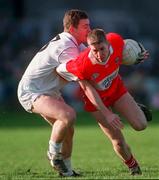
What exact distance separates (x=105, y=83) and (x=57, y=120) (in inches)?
27.5

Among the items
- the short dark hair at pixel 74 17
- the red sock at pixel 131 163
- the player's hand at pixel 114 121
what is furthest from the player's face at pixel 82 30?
the red sock at pixel 131 163

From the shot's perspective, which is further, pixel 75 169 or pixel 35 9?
pixel 35 9

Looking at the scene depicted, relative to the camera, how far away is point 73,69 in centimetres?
1082

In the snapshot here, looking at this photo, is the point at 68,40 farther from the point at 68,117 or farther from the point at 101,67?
the point at 68,117

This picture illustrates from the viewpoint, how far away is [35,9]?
33562mm

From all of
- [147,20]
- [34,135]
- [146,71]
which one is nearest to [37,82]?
[34,135]

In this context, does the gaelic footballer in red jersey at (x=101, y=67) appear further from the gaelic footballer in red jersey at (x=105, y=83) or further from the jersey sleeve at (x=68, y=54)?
the jersey sleeve at (x=68, y=54)

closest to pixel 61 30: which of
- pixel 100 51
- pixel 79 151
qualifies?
pixel 79 151

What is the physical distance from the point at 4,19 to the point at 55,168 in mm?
20241

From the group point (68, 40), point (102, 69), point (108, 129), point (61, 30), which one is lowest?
point (61, 30)

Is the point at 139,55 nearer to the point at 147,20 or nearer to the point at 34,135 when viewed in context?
the point at 34,135

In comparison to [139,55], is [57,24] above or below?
below

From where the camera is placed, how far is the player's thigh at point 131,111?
36.5 ft

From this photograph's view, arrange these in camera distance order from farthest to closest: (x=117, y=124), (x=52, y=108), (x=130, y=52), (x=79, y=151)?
(x=79, y=151), (x=130, y=52), (x=52, y=108), (x=117, y=124)
